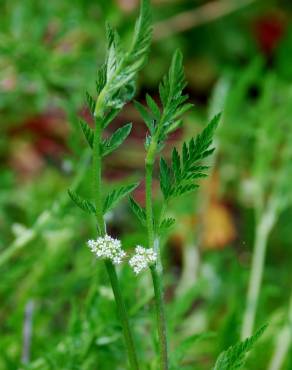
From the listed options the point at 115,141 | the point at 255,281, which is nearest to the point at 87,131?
the point at 115,141

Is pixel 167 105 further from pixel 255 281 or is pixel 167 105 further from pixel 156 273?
pixel 255 281

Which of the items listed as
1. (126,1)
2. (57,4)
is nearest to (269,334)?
(57,4)

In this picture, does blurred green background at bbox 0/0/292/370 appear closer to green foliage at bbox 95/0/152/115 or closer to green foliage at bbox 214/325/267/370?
green foliage at bbox 214/325/267/370

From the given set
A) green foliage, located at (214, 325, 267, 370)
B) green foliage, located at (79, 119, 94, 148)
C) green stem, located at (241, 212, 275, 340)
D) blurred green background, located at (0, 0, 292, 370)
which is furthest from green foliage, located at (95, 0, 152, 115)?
green stem, located at (241, 212, 275, 340)

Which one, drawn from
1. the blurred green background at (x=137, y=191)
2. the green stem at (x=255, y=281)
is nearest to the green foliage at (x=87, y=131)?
the blurred green background at (x=137, y=191)

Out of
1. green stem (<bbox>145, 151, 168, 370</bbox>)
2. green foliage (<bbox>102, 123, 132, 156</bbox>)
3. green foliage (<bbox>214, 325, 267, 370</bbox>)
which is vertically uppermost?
green foliage (<bbox>102, 123, 132, 156</bbox>)

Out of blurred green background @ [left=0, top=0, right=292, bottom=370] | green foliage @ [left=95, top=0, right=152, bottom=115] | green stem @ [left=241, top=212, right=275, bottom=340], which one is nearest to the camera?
green foliage @ [left=95, top=0, right=152, bottom=115]

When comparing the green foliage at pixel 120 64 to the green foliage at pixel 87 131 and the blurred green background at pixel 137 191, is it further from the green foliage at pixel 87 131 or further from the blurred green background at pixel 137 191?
the blurred green background at pixel 137 191

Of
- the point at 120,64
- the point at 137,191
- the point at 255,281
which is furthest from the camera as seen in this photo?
the point at 137,191
